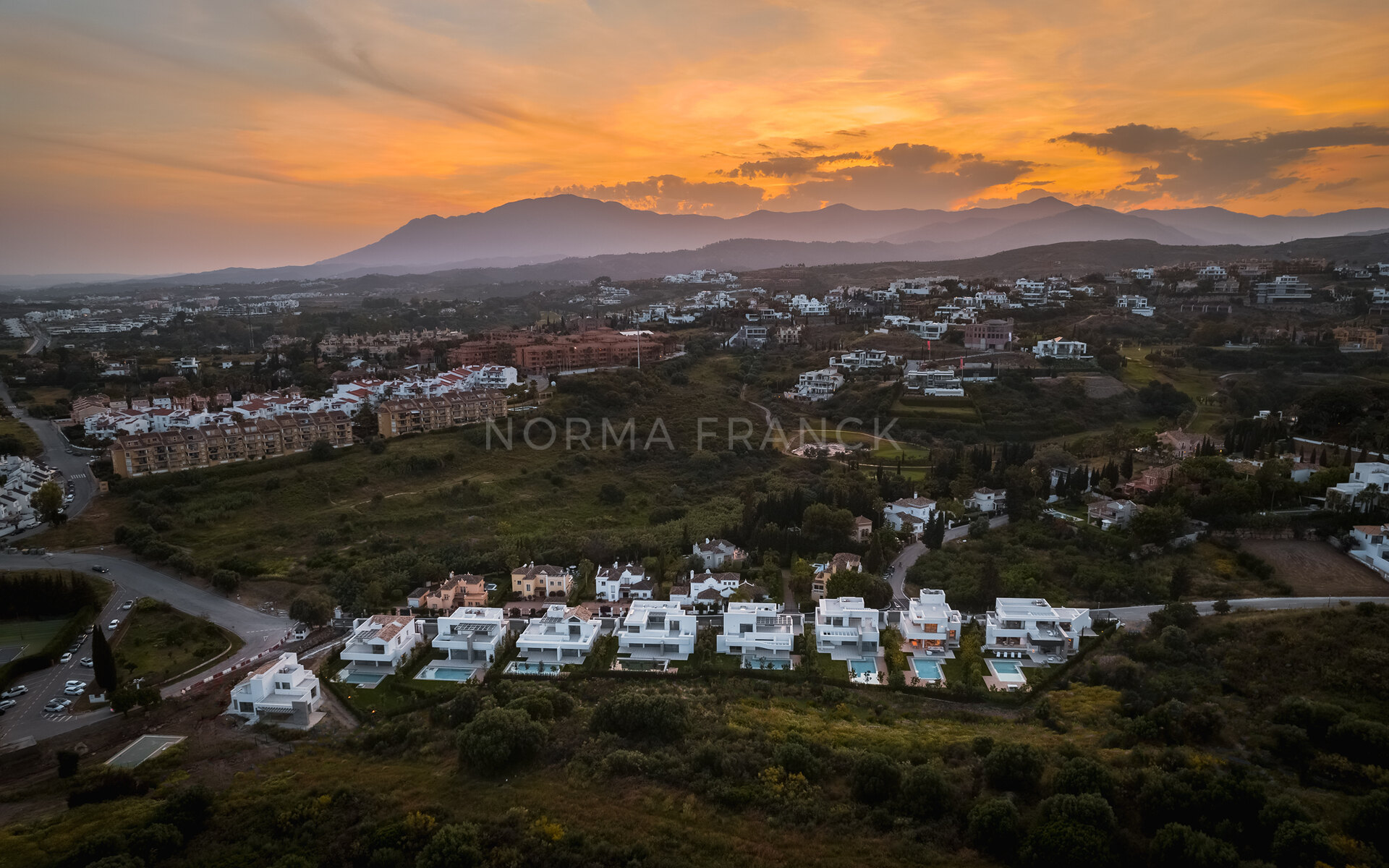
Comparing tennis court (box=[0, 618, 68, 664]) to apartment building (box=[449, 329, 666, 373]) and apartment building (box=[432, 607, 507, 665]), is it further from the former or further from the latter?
apartment building (box=[449, 329, 666, 373])

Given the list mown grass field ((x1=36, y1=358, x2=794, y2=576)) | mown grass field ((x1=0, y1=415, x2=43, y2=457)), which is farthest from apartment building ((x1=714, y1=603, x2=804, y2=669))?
mown grass field ((x1=0, y1=415, x2=43, y2=457))

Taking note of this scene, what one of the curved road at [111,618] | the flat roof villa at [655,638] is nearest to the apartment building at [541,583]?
the flat roof villa at [655,638]

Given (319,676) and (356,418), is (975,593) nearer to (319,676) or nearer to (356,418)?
(319,676)

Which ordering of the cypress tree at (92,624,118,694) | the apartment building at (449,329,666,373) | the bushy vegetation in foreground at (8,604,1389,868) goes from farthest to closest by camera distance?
the apartment building at (449,329,666,373), the cypress tree at (92,624,118,694), the bushy vegetation in foreground at (8,604,1389,868)

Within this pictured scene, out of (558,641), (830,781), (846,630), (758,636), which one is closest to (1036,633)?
(846,630)

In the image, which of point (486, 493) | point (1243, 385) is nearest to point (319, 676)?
point (486, 493)

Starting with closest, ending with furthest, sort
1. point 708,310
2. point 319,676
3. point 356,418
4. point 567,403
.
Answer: point 319,676
point 356,418
point 567,403
point 708,310

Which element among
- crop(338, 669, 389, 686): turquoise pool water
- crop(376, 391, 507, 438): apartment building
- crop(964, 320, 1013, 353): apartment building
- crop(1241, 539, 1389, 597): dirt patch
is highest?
crop(964, 320, 1013, 353): apartment building

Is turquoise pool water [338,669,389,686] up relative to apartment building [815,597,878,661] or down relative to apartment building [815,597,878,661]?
down
